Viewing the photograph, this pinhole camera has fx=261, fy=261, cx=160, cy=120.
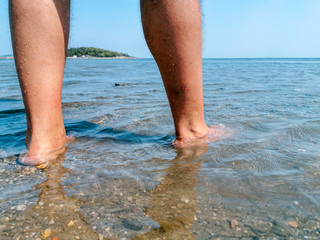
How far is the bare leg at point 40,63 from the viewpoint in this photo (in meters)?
1.27

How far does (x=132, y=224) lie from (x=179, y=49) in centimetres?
86

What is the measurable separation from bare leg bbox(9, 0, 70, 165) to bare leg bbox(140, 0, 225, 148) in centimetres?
46

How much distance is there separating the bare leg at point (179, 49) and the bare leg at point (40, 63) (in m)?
0.46

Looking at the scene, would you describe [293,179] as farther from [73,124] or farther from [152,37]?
[73,124]

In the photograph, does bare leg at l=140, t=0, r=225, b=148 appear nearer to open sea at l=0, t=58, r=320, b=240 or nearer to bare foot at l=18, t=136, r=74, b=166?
open sea at l=0, t=58, r=320, b=240

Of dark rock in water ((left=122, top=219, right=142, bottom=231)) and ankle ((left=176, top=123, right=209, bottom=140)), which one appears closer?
dark rock in water ((left=122, top=219, right=142, bottom=231))

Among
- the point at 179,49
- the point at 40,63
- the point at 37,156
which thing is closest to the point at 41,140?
the point at 37,156

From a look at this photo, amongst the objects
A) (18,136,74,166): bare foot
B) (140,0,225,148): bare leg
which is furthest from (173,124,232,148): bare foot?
(18,136,74,166): bare foot

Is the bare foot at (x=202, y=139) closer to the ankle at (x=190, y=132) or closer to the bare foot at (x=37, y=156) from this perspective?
the ankle at (x=190, y=132)

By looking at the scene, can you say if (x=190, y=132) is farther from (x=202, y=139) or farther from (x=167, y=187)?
(x=167, y=187)

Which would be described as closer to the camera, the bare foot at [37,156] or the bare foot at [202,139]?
the bare foot at [37,156]

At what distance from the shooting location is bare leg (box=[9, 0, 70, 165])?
1.27m

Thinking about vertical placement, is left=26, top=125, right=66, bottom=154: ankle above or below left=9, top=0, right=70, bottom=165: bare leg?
below

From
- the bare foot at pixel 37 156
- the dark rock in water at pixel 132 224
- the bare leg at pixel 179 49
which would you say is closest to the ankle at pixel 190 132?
the bare leg at pixel 179 49
